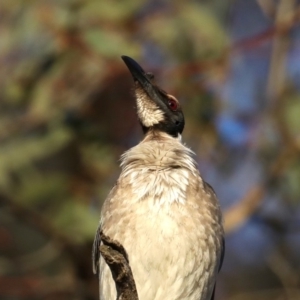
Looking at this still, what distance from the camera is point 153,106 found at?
672 centimetres

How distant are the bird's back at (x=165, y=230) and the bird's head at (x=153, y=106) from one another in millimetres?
655

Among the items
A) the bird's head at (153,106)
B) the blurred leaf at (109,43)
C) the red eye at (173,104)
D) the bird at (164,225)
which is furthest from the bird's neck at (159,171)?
the blurred leaf at (109,43)

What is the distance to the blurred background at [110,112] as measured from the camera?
862 centimetres

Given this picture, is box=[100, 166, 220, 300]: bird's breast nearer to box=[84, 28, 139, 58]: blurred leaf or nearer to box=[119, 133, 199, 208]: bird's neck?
box=[119, 133, 199, 208]: bird's neck

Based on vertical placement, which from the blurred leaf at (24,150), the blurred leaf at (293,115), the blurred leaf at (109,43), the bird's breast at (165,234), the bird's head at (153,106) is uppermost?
the blurred leaf at (109,43)

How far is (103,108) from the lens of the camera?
9.16m

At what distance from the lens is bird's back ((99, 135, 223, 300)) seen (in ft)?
18.5

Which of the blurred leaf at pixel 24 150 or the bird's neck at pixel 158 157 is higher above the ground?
the blurred leaf at pixel 24 150

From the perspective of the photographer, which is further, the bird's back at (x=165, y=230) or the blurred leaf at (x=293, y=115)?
the blurred leaf at (x=293, y=115)

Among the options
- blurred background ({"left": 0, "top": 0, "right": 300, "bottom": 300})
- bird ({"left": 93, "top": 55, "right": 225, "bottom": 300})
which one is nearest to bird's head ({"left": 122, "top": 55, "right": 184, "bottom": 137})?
bird ({"left": 93, "top": 55, "right": 225, "bottom": 300})

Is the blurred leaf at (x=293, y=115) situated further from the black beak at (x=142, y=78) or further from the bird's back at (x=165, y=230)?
the bird's back at (x=165, y=230)

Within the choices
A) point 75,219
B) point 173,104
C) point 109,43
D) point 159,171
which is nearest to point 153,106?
point 173,104

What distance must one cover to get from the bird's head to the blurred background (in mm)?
1784

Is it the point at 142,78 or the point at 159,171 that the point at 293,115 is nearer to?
the point at 142,78
